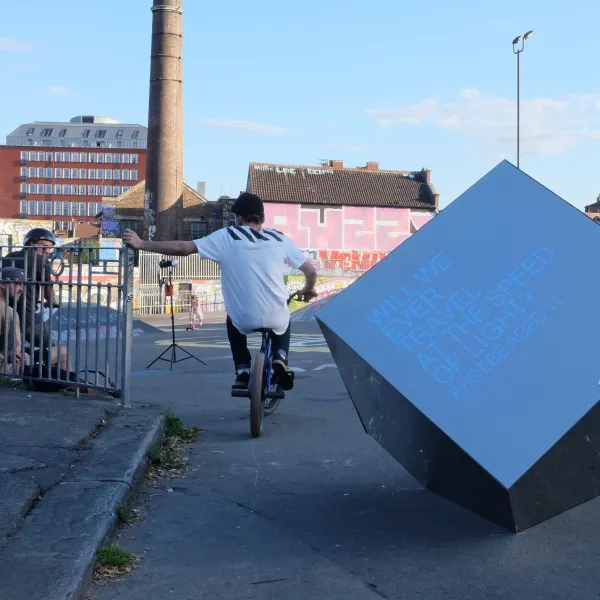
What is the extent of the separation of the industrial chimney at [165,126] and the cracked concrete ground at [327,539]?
35835mm

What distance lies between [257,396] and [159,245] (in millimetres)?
1288

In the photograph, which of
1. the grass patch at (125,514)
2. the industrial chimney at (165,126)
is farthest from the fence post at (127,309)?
the industrial chimney at (165,126)

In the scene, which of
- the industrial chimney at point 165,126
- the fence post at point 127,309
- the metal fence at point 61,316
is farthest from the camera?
the industrial chimney at point 165,126

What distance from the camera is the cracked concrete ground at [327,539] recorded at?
3.05m

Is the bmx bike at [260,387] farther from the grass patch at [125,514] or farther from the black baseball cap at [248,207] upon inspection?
the grass patch at [125,514]

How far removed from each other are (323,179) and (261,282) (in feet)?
199

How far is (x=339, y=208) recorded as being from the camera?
64.2m

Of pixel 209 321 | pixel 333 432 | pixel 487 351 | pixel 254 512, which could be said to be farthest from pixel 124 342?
pixel 209 321

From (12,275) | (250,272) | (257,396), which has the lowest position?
(257,396)

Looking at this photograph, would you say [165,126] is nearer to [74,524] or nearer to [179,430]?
[179,430]

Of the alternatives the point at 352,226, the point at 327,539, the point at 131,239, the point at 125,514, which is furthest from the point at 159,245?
the point at 352,226

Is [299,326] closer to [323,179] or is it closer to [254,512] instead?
[254,512]

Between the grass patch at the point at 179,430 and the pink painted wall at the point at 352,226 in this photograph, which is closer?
the grass patch at the point at 179,430

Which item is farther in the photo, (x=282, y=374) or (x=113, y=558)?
(x=282, y=374)
